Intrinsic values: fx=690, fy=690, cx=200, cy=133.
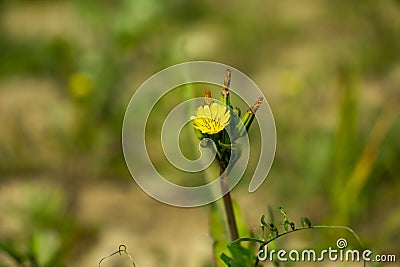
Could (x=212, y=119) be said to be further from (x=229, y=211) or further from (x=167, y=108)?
(x=167, y=108)

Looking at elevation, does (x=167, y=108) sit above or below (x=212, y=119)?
above

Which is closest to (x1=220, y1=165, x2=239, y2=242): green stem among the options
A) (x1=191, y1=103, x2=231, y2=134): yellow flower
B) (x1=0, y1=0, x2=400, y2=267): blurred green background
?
(x1=191, y1=103, x2=231, y2=134): yellow flower

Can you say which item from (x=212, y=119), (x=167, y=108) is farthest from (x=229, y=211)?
(x=167, y=108)

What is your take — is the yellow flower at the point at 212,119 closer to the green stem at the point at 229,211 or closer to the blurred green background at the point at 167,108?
the green stem at the point at 229,211

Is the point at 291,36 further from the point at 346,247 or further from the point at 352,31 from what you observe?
the point at 346,247

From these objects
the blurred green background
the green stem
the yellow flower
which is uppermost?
the blurred green background

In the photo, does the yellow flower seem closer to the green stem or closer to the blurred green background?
the green stem
